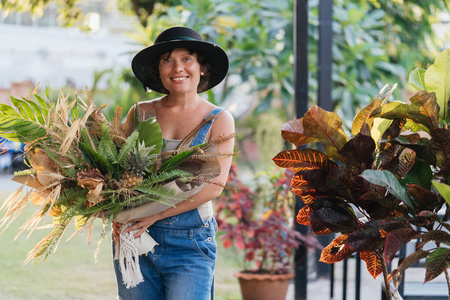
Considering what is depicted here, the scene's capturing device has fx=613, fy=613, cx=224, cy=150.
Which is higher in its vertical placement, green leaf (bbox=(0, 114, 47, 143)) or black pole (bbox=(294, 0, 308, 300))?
black pole (bbox=(294, 0, 308, 300))

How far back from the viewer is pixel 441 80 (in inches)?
56.9

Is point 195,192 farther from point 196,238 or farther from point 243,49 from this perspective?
point 243,49

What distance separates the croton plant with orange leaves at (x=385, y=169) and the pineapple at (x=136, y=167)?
0.43 m

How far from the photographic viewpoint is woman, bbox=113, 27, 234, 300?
195 cm

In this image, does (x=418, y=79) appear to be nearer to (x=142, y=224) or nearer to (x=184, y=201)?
(x=184, y=201)

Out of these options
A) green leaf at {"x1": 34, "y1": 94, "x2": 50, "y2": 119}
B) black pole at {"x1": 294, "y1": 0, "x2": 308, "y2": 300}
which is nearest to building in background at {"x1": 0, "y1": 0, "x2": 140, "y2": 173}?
black pole at {"x1": 294, "y1": 0, "x2": 308, "y2": 300}

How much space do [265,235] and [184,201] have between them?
2.24m

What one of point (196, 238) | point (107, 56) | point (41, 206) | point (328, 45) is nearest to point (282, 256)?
point (328, 45)

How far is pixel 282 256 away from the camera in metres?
4.09

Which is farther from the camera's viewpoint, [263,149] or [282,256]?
[263,149]

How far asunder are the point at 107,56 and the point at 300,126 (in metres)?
13.9

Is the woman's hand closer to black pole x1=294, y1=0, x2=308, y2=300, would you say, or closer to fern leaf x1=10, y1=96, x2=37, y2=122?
fern leaf x1=10, y1=96, x2=37, y2=122

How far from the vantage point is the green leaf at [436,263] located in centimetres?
130

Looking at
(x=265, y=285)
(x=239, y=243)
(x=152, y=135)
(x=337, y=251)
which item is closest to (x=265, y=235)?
(x=239, y=243)
